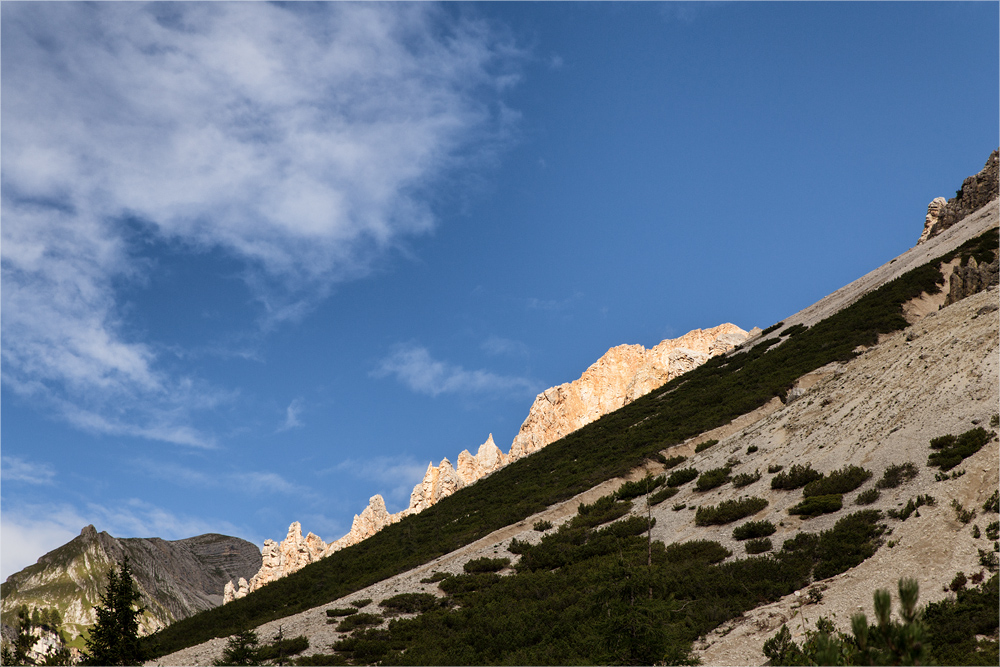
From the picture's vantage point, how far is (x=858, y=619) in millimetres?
7387

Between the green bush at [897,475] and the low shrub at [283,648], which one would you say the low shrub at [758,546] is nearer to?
the green bush at [897,475]

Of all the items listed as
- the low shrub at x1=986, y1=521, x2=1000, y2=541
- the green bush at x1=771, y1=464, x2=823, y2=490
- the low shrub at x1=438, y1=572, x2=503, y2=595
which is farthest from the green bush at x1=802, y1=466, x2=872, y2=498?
the low shrub at x1=438, y1=572, x2=503, y2=595

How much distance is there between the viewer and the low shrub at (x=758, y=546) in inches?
771

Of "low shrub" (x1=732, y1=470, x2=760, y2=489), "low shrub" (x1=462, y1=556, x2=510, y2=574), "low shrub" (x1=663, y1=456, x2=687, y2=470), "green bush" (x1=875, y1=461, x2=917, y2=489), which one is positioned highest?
"low shrub" (x1=663, y1=456, x2=687, y2=470)

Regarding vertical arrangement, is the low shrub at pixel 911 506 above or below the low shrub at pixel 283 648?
below

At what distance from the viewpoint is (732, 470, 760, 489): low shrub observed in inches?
1016

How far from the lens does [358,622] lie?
2345 centimetres

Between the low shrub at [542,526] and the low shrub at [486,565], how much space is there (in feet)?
11.0

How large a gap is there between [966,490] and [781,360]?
29.5m

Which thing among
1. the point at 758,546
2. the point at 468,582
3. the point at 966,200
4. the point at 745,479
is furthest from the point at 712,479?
the point at 966,200

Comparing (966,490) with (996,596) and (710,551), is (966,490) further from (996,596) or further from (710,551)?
(710,551)

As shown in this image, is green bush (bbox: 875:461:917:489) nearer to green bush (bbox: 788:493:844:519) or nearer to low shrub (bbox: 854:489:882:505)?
low shrub (bbox: 854:489:882:505)

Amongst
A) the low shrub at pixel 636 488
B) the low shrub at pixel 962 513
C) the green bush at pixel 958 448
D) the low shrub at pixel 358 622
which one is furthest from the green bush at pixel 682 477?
the low shrub at pixel 358 622

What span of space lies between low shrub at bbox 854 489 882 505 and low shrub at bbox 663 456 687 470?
1419 cm
